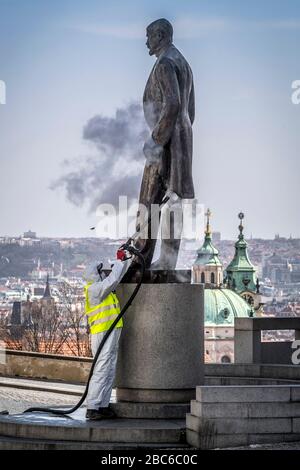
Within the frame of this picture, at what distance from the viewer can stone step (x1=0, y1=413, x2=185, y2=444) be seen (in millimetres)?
12219

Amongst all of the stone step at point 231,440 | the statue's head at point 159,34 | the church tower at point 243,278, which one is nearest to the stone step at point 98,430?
the stone step at point 231,440

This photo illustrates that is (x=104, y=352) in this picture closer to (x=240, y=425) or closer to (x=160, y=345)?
(x=160, y=345)

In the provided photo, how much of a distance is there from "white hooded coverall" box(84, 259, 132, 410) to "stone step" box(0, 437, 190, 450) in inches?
37.6

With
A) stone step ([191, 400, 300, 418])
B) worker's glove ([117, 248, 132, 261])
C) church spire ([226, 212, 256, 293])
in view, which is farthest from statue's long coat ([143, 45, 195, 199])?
church spire ([226, 212, 256, 293])

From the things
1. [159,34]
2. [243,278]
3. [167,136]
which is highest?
[243,278]

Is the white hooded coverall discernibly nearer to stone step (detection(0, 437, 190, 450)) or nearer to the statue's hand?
stone step (detection(0, 437, 190, 450))

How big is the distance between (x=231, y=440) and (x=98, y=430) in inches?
56.7

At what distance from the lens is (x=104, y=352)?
1307 centimetres

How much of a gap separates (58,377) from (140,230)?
8.81 meters

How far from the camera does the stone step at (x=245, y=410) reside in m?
→ 11.7

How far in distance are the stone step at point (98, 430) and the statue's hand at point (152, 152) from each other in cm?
329

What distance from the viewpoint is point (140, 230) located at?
1436 cm

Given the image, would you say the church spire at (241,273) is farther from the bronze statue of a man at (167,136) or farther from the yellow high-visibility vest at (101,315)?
the yellow high-visibility vest at (101,315)

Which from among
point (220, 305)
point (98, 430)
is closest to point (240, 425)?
point (98, 430)
